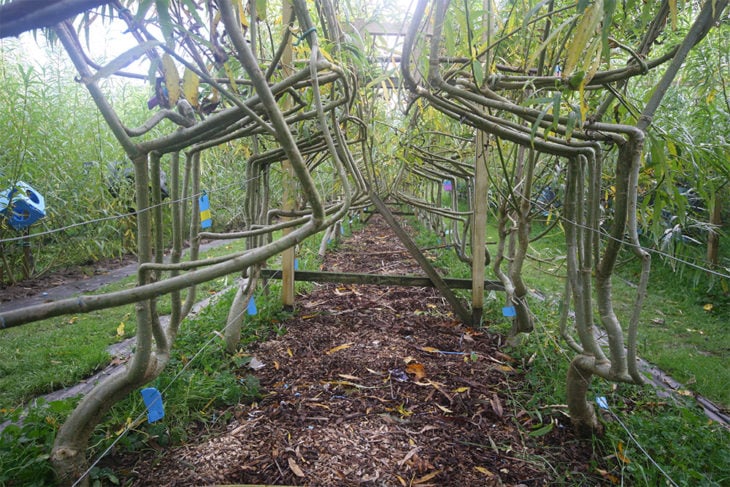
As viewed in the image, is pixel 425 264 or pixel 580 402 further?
pixel 425 264

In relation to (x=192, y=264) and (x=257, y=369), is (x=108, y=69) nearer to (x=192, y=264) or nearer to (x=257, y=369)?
(x=192, y=264)

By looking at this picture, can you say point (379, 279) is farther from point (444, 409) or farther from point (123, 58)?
point (123, 58)

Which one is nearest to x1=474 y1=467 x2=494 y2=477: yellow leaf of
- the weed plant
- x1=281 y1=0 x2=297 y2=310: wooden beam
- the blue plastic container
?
the weed plant

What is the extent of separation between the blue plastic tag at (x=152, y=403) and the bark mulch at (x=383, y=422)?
0.56 ft

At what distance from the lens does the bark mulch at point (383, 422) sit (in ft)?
5.10

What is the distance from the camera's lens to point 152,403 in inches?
60.9

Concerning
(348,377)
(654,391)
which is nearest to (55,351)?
(348,377)

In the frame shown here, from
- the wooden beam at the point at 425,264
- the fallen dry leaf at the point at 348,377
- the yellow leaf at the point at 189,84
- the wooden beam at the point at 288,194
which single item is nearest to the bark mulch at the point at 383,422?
the fallen dry leaf at the point at 348,377

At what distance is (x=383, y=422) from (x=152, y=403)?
967 mm

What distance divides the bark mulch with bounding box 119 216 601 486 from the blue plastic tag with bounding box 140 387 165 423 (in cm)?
17

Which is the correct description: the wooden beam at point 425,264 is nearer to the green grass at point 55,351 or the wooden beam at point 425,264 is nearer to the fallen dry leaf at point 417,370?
the fallen dry leaf at point 417,370

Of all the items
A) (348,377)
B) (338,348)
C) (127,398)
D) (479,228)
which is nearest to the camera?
(127,398)

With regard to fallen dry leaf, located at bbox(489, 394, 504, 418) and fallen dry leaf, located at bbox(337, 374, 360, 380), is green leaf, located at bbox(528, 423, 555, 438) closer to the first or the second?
fallen dry leaf, located at bbox(489, 394, 504, 418)

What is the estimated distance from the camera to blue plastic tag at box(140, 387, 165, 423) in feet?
5.01
